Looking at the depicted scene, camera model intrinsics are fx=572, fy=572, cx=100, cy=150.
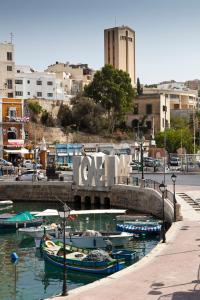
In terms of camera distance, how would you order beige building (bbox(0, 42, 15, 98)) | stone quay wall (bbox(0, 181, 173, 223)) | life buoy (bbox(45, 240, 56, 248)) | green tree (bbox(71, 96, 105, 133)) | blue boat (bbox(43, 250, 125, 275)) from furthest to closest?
green tree (bbox(71, 96, 105, 133))
beige building (bbox(0, 42, 15, 98))
stone quay wall (bbox(0, 181, 173, 223))
life buoy (bbox(45, 240, 56, 248))
blue boat (bbox(43, 250, 125, 275))

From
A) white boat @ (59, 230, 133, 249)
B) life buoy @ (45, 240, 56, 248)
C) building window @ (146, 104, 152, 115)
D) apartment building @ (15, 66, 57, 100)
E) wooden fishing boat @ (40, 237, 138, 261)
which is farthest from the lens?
building window @ (146, 104, 152, 115)

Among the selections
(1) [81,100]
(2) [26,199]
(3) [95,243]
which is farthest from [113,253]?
(1) [81,100]

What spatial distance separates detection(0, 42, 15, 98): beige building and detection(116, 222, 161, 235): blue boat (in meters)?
63.2

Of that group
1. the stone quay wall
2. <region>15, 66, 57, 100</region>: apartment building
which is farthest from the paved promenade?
<region>15, 66, 57, 100</region>: apartment building

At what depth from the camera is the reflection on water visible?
26.6m

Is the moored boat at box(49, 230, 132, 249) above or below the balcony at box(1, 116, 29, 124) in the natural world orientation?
below

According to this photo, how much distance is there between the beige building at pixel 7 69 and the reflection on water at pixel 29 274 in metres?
60.8

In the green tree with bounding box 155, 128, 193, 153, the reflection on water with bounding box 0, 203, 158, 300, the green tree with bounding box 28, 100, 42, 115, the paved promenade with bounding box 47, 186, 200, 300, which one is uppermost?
the green tree with bounding box 28, 100, 42, 115

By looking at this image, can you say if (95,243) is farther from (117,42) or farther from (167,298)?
(117,42)

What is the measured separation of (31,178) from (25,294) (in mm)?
37753

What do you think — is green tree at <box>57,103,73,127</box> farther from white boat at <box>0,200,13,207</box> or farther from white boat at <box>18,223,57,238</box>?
white boat at <box>18,223,57,238</box>

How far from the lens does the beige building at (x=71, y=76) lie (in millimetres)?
134625

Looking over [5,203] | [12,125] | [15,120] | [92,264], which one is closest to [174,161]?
[15,120]

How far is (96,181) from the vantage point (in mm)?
57219
